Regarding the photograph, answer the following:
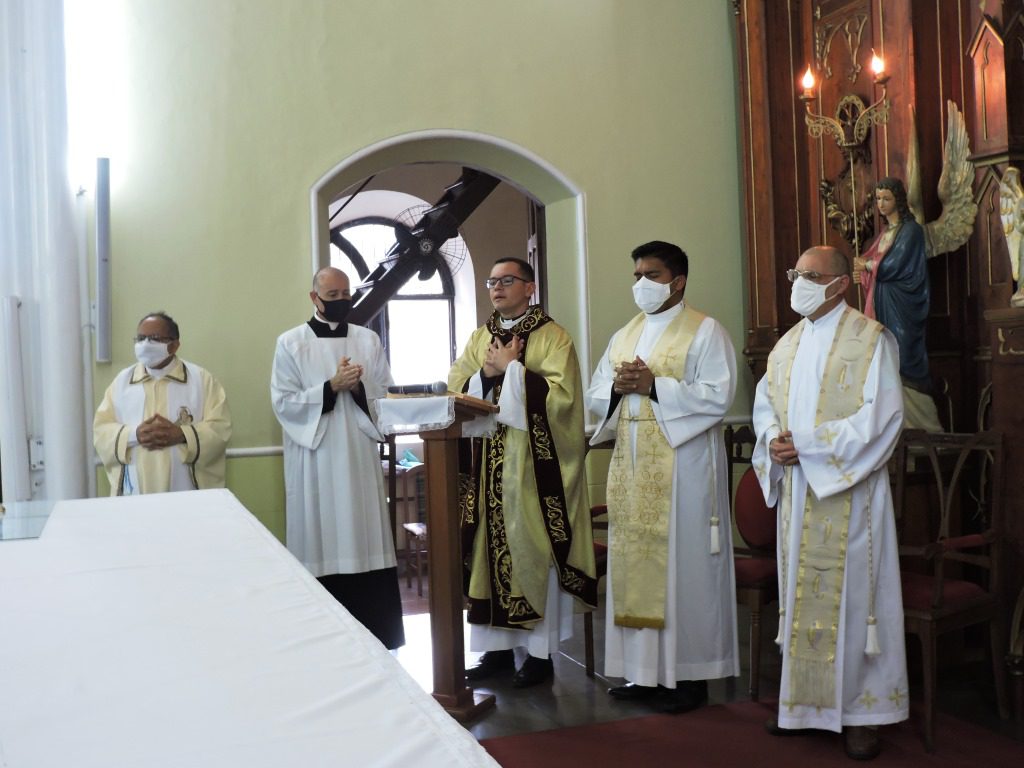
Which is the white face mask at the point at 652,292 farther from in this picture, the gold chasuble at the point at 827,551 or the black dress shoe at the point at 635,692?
the black dress shoe at the point at 635,692

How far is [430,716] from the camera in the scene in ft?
3.61

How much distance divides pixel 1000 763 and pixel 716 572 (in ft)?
4.33

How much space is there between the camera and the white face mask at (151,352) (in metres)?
5.33

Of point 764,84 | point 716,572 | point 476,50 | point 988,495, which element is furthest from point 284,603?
point 764,84

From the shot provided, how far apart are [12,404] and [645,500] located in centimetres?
293

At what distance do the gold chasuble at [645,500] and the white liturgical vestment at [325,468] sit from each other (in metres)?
1.54

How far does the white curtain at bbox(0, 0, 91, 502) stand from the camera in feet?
15.5

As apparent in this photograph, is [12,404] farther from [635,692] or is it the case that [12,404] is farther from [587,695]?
[635,692]

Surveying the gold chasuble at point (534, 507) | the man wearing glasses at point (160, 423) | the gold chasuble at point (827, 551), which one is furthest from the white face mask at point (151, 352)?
the gold chasuble at point (827, 551)

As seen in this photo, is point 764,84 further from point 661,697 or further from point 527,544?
point 661,697

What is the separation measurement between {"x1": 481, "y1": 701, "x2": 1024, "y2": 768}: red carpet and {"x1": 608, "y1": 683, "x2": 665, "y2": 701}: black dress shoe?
229 mm

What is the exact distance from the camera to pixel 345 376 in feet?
18.0

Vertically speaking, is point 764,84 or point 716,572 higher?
point 764,84

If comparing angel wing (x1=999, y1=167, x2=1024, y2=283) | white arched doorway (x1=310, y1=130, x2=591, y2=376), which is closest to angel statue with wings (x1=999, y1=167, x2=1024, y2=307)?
angel wing (x1=999, y1=167, x2=1024, y2=283)
